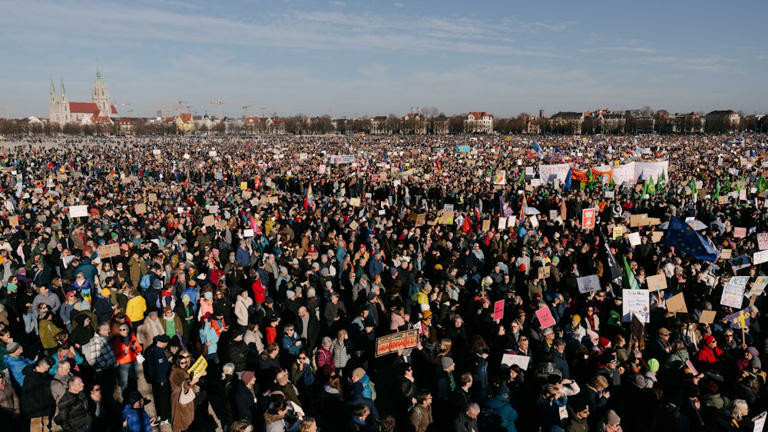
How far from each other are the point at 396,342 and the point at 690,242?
7.03 metres

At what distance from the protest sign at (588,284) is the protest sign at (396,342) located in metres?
3.62

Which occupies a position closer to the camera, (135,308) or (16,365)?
(16,365)

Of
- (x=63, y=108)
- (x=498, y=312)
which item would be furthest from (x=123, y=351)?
(x=63, y=108)

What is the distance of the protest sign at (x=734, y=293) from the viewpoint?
7.40m

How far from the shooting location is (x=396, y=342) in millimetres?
5844

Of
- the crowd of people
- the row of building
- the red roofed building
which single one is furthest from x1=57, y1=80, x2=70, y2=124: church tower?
the crowd of people

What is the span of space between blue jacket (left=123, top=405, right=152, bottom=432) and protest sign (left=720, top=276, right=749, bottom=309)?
7.87 meters

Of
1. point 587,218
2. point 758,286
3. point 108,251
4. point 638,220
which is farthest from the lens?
point 638,220

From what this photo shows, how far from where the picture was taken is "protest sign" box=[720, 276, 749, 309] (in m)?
7.40

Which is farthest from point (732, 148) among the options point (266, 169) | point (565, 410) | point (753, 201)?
point (565, 410)

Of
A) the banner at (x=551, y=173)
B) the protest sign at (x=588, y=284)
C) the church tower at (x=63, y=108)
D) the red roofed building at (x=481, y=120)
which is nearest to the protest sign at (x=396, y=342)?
the protest sign at (x=588, y=284)

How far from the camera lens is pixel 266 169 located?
31.1 metres

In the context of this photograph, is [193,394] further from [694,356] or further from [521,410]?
[694,356]

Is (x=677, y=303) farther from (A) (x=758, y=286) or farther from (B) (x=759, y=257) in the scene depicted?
(B) (x=759, y=257)
